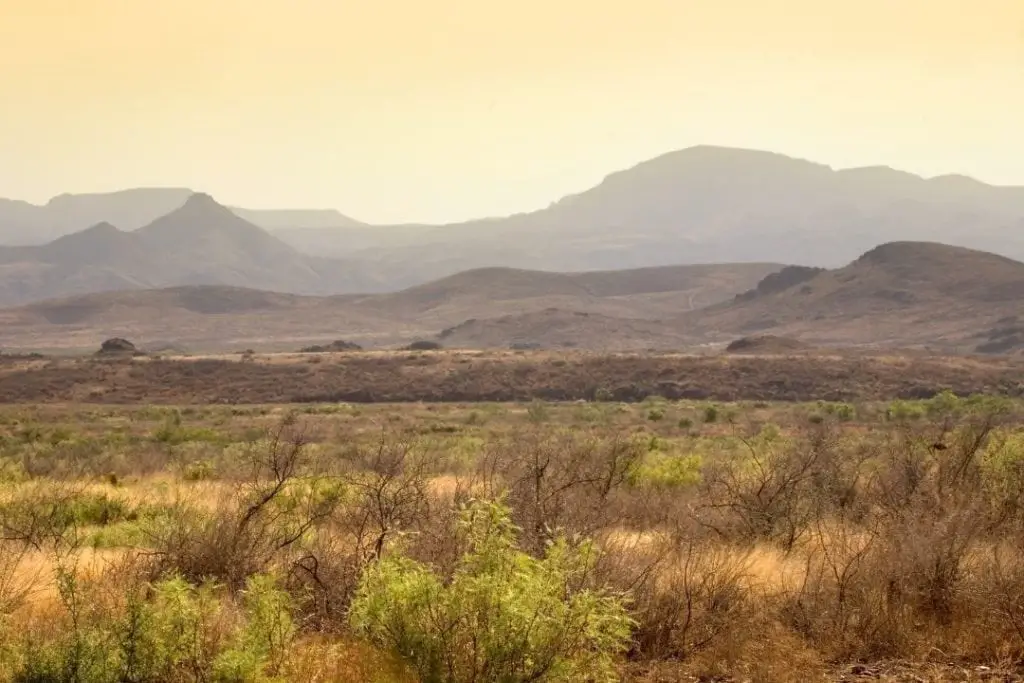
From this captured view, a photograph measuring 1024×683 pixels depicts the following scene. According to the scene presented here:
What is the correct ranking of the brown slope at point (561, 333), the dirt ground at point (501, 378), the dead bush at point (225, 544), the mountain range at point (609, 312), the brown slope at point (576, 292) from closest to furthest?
the dead bush at point (225, 544)
the dirt ground at point (501, 378)
the mountain range at point (609, 312)
the brown slope at point (561, 333)
the brown slope at point (576, 292)

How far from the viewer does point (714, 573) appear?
28.5 feet

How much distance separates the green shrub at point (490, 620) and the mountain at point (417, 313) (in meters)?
97.6

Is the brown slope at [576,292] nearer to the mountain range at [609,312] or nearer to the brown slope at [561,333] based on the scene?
the mountain range at [609,312]

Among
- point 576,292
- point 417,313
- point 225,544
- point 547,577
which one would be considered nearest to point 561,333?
point 417,313

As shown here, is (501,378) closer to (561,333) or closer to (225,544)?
(225,544)

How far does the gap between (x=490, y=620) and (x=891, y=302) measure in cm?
11153

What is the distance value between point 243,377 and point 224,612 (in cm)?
5547

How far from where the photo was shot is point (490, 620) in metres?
6.19

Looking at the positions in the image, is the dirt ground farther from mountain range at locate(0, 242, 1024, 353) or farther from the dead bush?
the dead bush

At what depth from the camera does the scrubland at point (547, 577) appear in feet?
20.8

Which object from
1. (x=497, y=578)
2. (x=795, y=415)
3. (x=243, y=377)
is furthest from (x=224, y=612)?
(x=243, y=377)

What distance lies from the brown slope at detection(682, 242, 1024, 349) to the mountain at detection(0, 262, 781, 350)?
1253 centimetres

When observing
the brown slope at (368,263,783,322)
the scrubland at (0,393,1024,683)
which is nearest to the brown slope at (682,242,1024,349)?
the brown slope at (368,263,783,322)

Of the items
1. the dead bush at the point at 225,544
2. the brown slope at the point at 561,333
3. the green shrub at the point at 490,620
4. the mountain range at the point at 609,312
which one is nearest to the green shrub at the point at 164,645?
the green shrub at the point at 490,620
